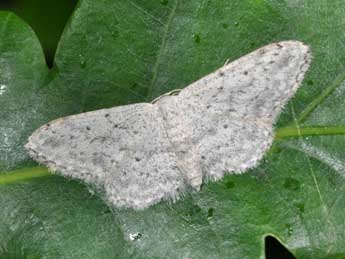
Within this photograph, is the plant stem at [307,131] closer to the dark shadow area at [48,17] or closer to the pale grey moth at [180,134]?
the pale grey moth at [180,134]

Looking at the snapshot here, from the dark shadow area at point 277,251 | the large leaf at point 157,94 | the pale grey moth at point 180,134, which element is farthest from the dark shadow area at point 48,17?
the dark shadow area at point 277,251

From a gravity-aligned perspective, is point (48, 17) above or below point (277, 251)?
above

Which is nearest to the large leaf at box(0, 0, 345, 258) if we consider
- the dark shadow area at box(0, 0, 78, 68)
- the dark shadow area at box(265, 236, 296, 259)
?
the dark shadow area at box(265, 236, 296, 259)

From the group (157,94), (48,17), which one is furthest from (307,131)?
(48,17)

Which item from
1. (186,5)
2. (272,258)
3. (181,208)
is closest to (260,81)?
(186,5)

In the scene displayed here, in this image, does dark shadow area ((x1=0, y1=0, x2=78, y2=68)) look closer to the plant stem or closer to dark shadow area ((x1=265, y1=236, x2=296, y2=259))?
the plant stem

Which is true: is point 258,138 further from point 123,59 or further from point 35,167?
point 35,167

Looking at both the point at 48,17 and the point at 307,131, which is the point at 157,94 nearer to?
the point at 307,131
